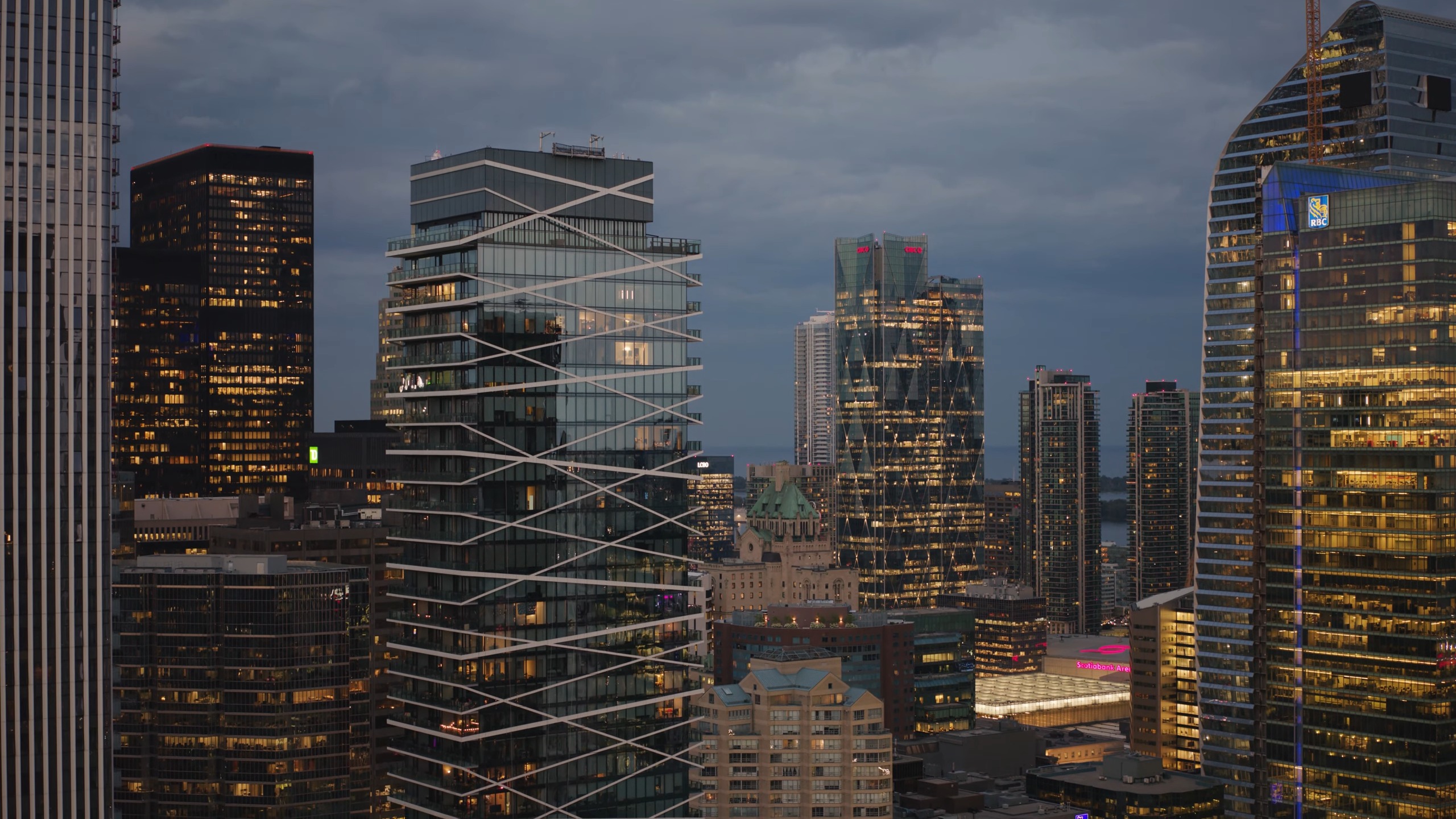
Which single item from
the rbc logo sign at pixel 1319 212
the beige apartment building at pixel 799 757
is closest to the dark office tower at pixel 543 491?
the beige apartment building at pixel 799 757

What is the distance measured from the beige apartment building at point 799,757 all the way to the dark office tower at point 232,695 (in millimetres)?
44992

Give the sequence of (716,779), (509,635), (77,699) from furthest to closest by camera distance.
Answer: (716,779) < (509,635) < (77,699)

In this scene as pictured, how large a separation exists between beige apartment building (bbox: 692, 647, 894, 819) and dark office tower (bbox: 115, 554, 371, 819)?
4499 cm

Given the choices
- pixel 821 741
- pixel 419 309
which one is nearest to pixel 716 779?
pixel 821 741

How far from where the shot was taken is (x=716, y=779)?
19525 cm

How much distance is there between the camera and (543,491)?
123562 millimetres

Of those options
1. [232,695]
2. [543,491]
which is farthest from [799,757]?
[543,491]

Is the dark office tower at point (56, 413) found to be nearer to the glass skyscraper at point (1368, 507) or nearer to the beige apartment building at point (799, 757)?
the beige apartment building at point (799, 757)

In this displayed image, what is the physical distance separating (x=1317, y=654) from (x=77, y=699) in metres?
148

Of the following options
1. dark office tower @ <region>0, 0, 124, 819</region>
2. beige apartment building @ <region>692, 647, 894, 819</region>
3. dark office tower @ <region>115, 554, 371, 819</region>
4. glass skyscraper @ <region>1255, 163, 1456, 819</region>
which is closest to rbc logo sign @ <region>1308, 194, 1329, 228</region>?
glass skyscraper @ <region>1255, 163, 1456, 819</region>

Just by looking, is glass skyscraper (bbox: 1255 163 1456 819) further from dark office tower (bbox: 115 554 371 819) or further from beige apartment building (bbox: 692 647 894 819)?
dark office tower (bbox: 115 554 371 819)

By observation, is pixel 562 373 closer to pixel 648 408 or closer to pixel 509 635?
pixel 648 408

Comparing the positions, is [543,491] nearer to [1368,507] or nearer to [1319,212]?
[1368,507]

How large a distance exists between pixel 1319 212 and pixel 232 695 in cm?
14271
